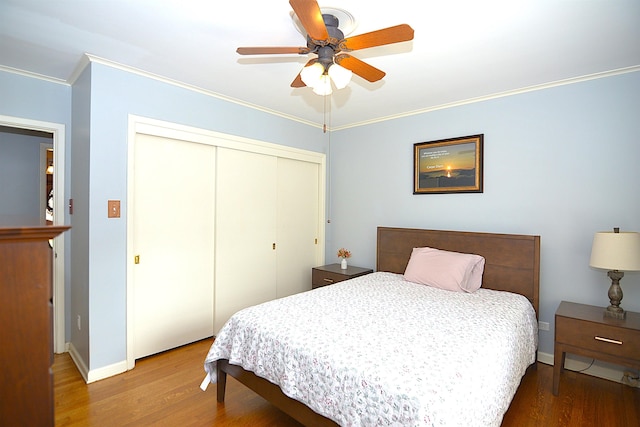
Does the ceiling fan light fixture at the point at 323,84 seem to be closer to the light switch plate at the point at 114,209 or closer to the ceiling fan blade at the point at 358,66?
the ceiling fan blade at the point at 358,66

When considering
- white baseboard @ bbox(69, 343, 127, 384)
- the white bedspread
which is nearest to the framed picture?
the white bedspread

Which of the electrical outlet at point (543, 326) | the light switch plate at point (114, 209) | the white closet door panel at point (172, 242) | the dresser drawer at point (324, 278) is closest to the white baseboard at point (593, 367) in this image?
the electrical outlet at point (543, 326)

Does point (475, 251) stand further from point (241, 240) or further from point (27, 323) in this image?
point (27, 323)

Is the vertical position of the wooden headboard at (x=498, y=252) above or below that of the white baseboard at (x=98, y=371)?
above

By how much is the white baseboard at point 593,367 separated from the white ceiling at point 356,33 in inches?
91.7

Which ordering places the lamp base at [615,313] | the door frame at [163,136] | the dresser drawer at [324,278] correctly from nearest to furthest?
the lamp base at [615,313], the door frame at [163,136], the dresser drawer at [324,278]

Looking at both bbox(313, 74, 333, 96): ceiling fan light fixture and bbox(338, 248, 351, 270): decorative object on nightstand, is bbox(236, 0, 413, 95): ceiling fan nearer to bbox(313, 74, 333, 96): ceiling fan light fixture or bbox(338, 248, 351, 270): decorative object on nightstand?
bbox(313, 74, 333, 96): ceiling fan light fixture

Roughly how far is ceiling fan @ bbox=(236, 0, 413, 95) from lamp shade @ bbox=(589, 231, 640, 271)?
1973 millimetres

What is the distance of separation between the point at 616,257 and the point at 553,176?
84cm

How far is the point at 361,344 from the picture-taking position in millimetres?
1679

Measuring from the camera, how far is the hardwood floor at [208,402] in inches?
79.7

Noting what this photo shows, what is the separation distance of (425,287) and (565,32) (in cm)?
209

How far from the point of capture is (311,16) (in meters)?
1.43

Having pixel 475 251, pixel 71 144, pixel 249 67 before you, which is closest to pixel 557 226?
pixel 475 251
